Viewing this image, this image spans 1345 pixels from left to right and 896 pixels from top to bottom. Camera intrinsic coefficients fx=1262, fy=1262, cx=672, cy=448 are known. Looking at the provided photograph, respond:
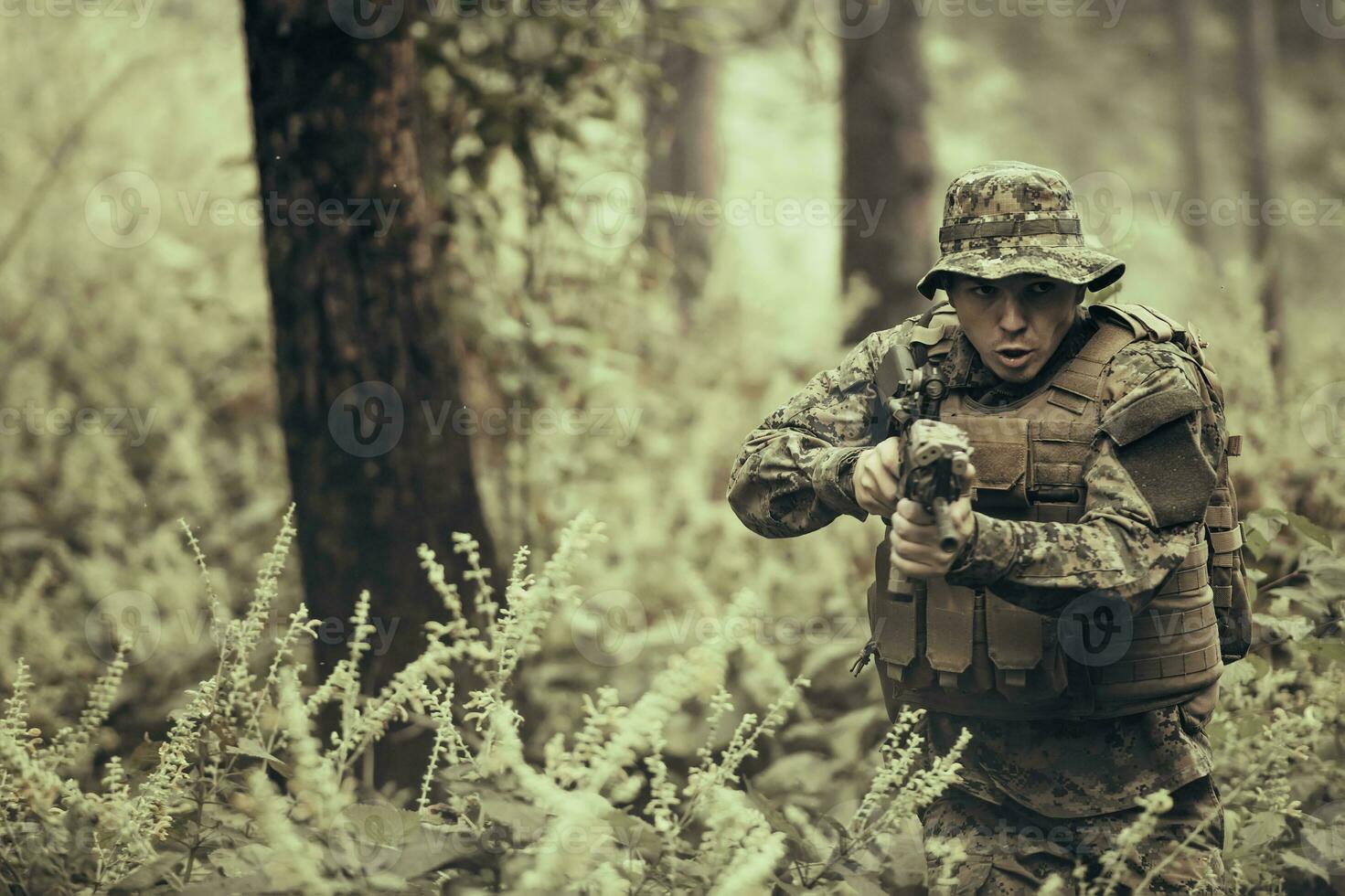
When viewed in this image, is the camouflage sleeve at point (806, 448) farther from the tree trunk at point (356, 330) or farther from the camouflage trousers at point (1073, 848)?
the tree trunk at point (356, 330)

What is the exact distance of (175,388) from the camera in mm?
8531

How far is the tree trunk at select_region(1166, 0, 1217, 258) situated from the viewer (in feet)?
60.7

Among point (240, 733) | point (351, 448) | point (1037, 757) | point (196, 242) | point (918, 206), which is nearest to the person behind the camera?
point (1037, 757)

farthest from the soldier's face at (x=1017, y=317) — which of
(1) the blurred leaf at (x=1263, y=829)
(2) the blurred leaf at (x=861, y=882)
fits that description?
(1) the blurred leaf at (x=1263, y=829)

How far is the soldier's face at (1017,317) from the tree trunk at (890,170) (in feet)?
17.1

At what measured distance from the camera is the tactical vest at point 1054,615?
9.05ft

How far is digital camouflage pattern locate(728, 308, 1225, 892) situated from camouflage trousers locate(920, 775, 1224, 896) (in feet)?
0.15

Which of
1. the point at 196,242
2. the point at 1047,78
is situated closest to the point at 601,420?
the point at 196,242

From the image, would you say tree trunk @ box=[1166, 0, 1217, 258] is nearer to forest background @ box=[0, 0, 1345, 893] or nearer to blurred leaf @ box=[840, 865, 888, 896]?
forest background @ box=[0, 0, 1345, 893]

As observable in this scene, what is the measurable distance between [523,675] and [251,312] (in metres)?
2.75

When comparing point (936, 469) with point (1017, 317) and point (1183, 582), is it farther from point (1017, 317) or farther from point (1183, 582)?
point (1183, 582)

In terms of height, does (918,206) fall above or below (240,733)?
above

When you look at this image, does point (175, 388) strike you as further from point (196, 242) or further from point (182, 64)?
point (182, 64)

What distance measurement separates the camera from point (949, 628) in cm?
283
